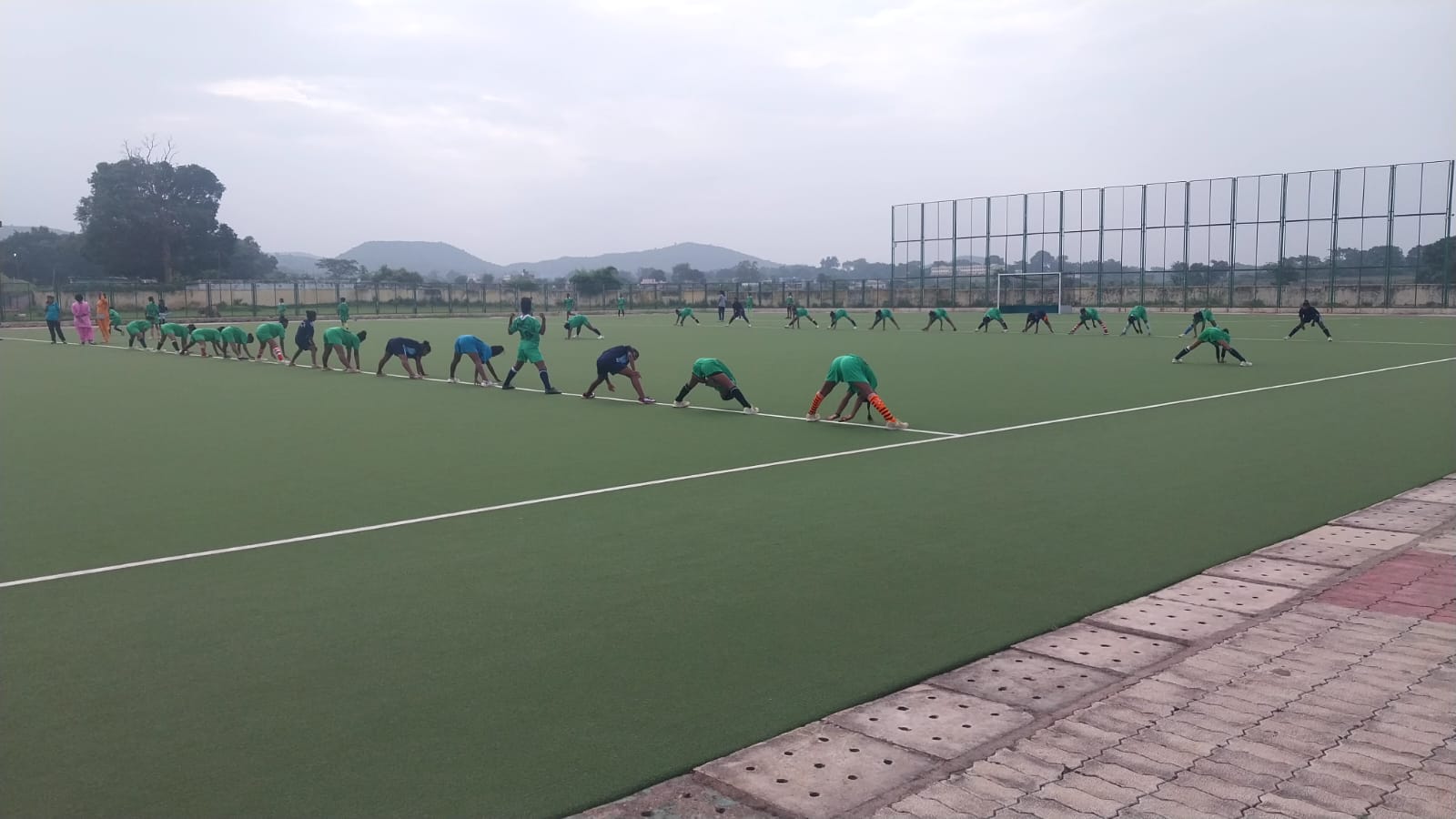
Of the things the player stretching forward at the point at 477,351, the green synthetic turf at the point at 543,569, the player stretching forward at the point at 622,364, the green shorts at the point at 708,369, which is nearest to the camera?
the green synthetic turf at the point at 543,569

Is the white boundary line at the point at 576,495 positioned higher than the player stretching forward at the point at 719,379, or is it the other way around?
the player stretching forward at the point at 719,379

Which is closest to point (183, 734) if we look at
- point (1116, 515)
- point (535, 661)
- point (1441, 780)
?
point (535, 661)

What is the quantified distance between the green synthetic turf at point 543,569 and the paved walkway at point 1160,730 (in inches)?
11.0

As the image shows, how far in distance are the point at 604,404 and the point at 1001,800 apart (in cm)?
1294

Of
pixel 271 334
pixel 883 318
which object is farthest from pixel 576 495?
pixel 883 318

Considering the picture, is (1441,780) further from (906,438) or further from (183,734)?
(906,438)

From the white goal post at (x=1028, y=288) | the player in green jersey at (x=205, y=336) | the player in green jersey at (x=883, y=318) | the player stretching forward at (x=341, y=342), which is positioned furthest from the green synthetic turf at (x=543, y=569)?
the white goal post at (x=1028, y=288)

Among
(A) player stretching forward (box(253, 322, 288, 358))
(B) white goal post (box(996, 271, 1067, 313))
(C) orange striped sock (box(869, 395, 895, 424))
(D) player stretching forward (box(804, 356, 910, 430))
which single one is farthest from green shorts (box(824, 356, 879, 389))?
(B) white goal post (box(996, 271, 1067, 313))

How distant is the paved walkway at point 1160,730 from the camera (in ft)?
12.2

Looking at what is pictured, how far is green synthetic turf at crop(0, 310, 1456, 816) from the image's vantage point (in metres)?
4.15

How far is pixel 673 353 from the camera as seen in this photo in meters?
27.7

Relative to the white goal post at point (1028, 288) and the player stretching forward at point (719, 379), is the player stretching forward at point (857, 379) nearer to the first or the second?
the player stretching forward at point (719, 379)

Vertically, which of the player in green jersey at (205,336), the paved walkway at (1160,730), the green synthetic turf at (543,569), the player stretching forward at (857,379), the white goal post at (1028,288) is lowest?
the paved walkway at (1160,730)

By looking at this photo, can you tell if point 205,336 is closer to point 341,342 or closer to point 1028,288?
point 341,342
